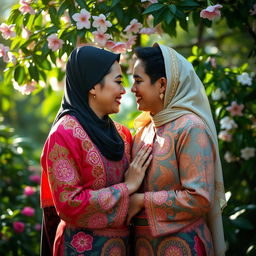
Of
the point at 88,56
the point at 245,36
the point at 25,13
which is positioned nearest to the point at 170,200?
the point at 88,56

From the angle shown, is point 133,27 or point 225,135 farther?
point 225,135

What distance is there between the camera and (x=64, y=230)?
2666mm

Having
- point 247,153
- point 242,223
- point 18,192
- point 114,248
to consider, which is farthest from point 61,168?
point 18,192

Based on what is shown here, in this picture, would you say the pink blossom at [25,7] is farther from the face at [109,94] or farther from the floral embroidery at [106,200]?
the floral embroidery at [106,200]

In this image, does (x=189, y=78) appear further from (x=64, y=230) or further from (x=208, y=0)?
(x=64, y=230)

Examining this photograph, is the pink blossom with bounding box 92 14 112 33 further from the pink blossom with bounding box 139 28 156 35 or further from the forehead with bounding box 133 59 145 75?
the forehead with bounding box 133 59 145 75

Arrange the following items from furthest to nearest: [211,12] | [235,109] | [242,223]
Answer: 1. [235,109]
2. [242,223]
3. [211,12]

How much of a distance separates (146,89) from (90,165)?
57 centimetres

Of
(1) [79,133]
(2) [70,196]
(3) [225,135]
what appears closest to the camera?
(2) [70,196]

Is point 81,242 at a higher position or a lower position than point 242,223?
higher

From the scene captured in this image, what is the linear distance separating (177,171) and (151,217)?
296 millimetres

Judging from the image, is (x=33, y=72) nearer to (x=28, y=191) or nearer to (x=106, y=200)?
(x=106, y=200)

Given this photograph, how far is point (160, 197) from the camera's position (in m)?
2.55

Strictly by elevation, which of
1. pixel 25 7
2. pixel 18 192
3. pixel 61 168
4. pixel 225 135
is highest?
pixel 25 7
